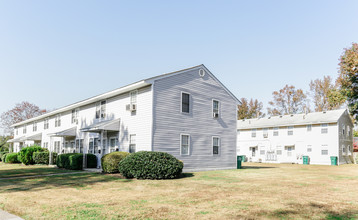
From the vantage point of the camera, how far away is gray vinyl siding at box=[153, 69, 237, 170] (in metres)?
18.6

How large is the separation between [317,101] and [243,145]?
1886 cm

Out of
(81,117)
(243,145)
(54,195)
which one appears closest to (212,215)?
(54,195)

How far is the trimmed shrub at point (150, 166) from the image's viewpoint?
1519 cm

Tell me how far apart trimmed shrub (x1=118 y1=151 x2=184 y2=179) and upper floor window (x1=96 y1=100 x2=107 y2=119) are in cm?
831

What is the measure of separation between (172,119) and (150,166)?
4.79 metres

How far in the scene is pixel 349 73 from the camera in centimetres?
2908

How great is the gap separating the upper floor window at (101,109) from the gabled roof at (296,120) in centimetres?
2705

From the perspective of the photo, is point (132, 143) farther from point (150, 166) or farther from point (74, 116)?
point (74, 116)

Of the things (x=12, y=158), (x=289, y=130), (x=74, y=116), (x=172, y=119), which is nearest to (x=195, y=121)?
(x=172, y=119)

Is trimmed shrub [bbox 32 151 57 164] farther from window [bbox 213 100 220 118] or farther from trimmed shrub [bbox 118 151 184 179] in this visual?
window [bbox 213 100 220 118]

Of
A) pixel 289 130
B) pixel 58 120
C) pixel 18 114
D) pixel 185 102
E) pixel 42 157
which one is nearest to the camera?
pixel 185 102

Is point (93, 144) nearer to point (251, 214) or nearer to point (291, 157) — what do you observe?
point (251, 214)

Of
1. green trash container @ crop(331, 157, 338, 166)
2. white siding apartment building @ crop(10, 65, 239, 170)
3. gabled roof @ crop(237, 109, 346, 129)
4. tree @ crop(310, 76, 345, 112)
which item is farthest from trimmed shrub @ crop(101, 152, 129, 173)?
tree @ crop(310, 76, 345, 112)

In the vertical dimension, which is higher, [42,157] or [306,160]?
[42,157]
